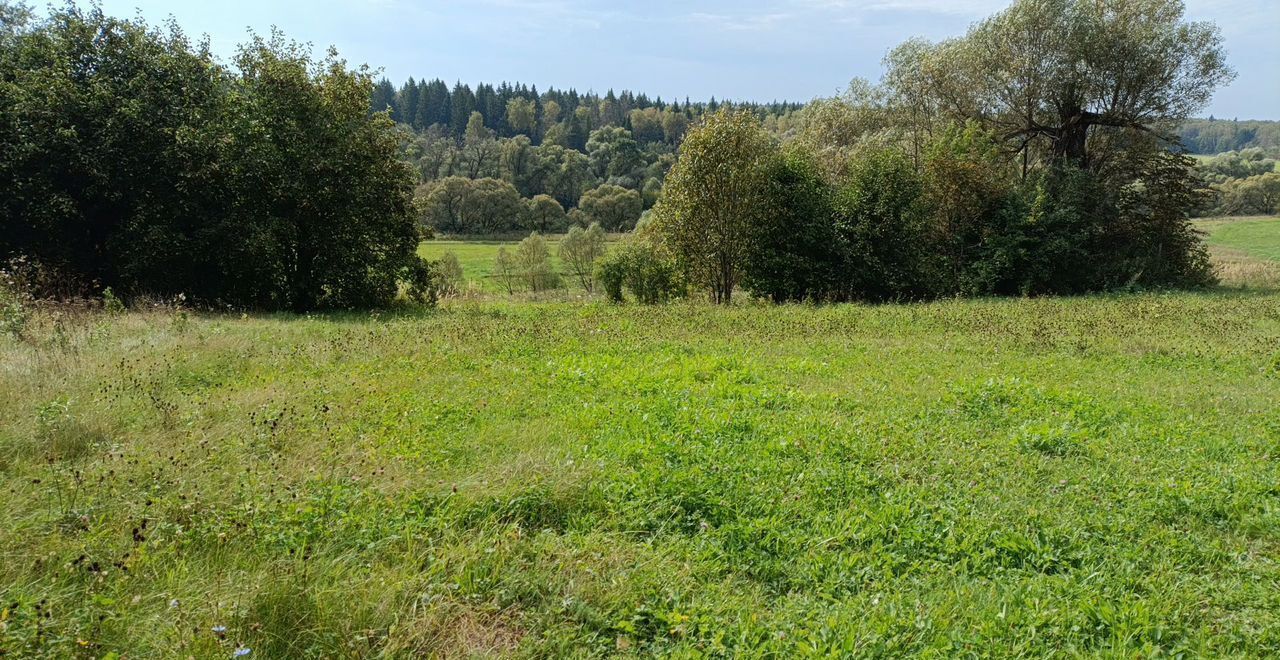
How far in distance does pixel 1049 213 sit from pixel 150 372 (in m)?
24.6

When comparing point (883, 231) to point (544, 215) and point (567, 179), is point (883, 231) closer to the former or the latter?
point (544, 215)

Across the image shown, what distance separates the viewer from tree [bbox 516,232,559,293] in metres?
48.2

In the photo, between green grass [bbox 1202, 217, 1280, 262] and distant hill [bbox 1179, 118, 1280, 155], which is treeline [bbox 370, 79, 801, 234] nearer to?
green grass [bbox 1202, 217, 1280, 262]

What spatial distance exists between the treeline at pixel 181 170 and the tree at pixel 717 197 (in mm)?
9112

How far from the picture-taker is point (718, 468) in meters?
5.38

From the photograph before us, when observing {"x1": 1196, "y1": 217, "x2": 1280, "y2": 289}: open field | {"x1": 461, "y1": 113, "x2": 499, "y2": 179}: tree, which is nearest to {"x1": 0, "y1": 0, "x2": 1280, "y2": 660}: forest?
{"x1": 1196, "y1": 217, "x2": 1280, "y2": 289}: open field

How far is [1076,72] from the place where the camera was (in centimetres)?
2198

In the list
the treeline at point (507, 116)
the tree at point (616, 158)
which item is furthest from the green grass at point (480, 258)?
the treeline at point (507, 116)

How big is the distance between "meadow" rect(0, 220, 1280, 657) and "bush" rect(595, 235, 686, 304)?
19.8m

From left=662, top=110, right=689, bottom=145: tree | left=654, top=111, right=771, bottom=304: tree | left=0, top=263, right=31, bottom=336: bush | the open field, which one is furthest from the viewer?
left=662, top=110, right=689, bottom=145: tree

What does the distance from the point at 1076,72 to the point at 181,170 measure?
28304 mm

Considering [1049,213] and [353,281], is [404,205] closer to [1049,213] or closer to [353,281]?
[353,281]

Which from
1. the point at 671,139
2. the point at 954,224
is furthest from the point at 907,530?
the point at 671,139

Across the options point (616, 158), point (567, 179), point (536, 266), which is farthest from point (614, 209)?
point (536, 266)
